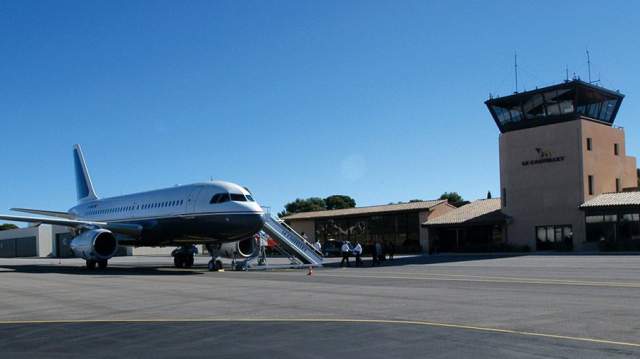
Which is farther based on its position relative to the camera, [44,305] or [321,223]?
[321,223]

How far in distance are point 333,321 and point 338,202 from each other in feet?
395

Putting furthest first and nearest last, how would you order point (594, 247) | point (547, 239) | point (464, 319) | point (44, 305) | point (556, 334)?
point (547, 239) → point (594, 247) → point (44, 305) → point (464, 319) → point (556, 334)

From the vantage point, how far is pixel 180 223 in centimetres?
3266

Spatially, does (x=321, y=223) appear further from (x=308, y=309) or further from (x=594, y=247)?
(x=308, y=309)

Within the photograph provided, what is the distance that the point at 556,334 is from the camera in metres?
10.2

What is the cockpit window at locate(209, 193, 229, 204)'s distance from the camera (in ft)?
102

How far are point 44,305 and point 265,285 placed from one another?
768 cm

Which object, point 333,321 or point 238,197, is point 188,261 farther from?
point 333,321

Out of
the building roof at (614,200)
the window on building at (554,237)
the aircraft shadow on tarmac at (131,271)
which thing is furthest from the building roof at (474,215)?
the aircraft shadow on tarmac at (131,271)

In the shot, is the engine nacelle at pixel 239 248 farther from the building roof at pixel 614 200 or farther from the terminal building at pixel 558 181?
the building roof at pixel 614 200

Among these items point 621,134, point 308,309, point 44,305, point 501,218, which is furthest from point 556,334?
point 621,134

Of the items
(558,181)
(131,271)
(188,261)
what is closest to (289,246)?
(188,261)

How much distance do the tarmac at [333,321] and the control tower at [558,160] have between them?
36335 mm

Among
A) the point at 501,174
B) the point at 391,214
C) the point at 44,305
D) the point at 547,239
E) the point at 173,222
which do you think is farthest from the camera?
the point at 391,214
